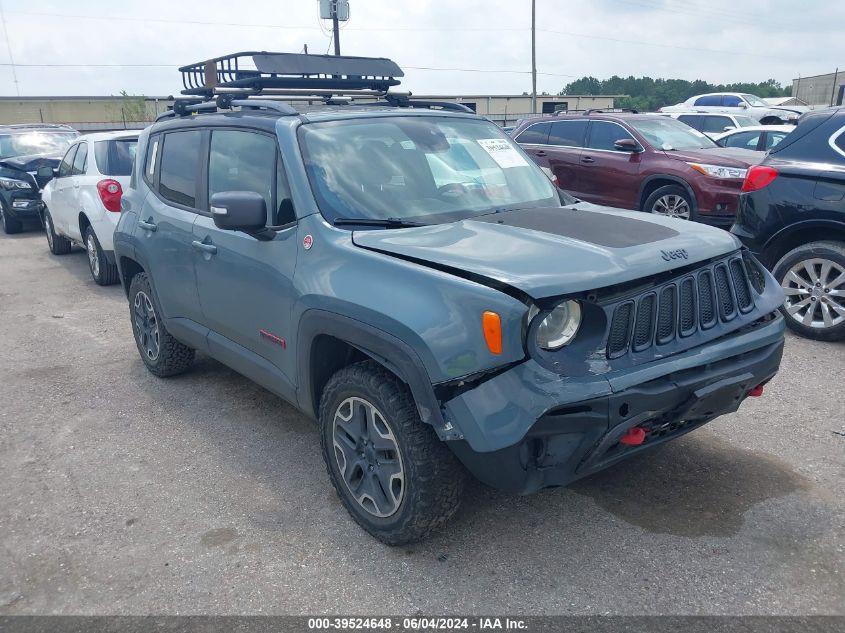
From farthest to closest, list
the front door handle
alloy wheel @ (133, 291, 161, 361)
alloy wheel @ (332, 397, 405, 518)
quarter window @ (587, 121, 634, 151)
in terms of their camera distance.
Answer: quarter window @ (587, 121, 634, 151) → alloy wheel @ (133, 291, 161, 361) → the front door handle → alloy wheel @ (332, 397, 405, 518)

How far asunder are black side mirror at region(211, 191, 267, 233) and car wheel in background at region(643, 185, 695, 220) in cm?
666

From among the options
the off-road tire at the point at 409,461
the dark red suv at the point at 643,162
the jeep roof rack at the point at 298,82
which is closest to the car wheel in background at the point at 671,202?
the dark red suv at the point at 643,162

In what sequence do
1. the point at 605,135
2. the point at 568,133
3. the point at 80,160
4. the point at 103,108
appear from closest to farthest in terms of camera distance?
the point at 80,160
the point at 605,135
the point at 568,133
the point at 103,108

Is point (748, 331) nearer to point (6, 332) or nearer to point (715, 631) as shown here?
point (715, 631)

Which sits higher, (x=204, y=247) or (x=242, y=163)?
(x=242, y=163)

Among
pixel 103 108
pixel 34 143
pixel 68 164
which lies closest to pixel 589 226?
pixel 68 164

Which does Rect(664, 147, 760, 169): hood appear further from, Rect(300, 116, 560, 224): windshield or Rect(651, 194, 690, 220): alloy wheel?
Rect(300, 116, 560, 224): windshield

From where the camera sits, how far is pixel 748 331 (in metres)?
3.12

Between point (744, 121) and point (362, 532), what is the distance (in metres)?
16.1

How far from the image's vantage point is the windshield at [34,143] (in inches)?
534

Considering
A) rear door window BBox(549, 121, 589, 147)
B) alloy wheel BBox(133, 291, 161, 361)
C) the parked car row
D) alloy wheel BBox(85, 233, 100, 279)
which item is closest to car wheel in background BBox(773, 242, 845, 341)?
the parked car row

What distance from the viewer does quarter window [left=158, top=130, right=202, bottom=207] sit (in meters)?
4.39

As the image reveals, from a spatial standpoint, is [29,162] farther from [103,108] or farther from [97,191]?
[103,108]

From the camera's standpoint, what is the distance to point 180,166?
4.59 metres
